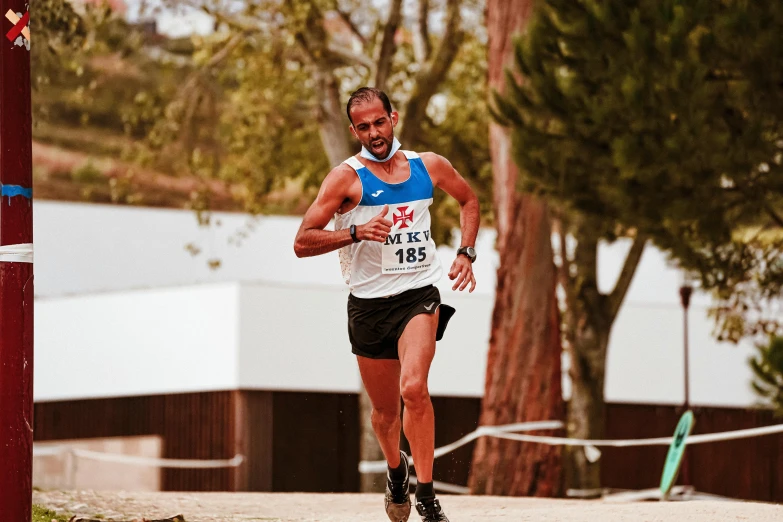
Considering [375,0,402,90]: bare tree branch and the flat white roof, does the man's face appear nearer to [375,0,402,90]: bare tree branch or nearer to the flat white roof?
[375,0,402,90]: bare tree branch

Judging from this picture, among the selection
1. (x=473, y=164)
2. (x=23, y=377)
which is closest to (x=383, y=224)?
(x=23, y=377)

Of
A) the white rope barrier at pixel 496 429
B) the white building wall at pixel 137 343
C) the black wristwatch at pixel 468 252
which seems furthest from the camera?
the white building wall at pixel 137 343

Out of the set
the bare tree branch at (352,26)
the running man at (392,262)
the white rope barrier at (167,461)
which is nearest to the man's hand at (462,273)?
the running man at (392,262)

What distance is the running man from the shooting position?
288 inches

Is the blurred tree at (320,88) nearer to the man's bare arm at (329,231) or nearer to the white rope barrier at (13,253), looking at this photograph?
the man's bare arm at (329,231)

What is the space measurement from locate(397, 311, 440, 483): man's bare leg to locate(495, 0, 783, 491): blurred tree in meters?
6.59

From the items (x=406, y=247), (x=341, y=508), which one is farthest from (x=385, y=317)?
(x=341, y=508)

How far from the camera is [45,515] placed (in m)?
9.11

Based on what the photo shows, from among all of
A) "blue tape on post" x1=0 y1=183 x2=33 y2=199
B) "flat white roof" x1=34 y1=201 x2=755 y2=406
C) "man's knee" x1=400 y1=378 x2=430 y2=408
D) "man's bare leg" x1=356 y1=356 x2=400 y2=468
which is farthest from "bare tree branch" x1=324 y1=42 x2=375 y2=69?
"blue tape on post" x1=0 y1=183 x2=33 y2=199

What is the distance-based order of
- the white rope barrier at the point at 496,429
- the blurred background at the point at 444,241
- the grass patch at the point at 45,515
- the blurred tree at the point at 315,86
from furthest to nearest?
the blurred tree at the point at 315,86, the white rope barrier at the point at 496,429, the blurred background at the point at 444,241, the grass patch at the point at 45,515

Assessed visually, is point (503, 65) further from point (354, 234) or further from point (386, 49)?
point (354, 234)

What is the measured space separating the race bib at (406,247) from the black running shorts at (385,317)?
5.9 inches

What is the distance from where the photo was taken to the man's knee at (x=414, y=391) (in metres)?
7.31

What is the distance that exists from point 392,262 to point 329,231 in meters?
0.47
